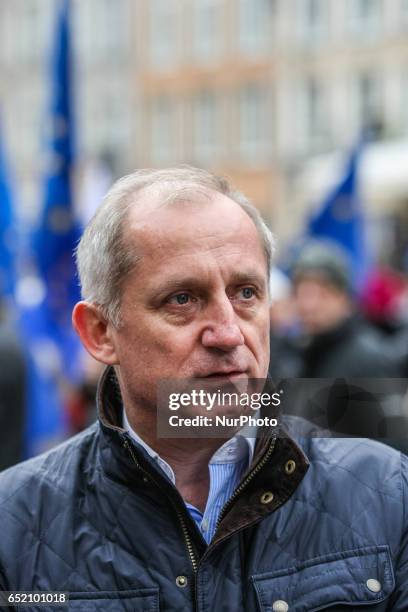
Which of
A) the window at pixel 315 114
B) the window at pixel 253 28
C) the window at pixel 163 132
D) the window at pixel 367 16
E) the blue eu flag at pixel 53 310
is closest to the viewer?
the blue eu flag at pixel 53 310

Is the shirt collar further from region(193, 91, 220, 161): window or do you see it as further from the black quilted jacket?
region(193, 91, 220, 161): window

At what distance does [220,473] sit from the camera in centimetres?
185

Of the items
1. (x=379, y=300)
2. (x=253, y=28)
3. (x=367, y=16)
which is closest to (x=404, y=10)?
(x=367, y=16)

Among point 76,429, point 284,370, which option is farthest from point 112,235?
point 284,370

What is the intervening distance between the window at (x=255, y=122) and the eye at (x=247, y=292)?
30.0 meters

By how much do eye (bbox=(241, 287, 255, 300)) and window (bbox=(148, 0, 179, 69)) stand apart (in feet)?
107

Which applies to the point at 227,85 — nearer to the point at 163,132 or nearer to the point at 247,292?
the point at 163,132

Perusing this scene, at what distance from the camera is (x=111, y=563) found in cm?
175

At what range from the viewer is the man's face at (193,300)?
1741 millimetres

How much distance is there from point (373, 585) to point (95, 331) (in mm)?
680

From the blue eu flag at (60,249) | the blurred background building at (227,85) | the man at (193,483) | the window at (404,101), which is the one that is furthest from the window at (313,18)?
the man at (193,483)

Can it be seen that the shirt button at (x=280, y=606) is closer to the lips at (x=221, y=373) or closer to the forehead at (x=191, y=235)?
the lips at (x=221, y=373)

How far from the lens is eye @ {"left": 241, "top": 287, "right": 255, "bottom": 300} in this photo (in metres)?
1.82

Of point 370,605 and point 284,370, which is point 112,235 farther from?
point 284,370
